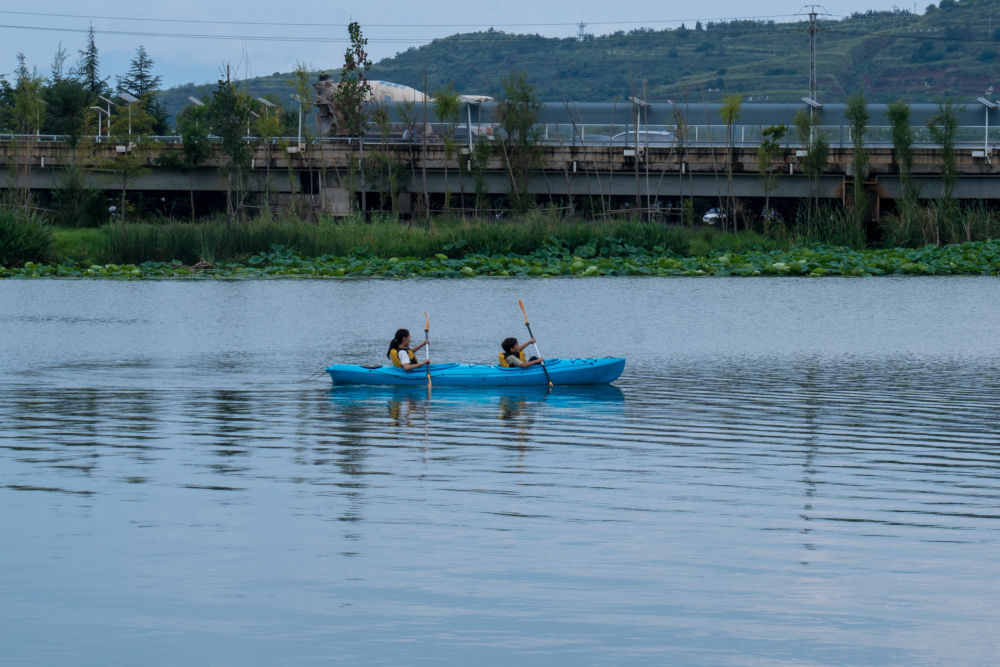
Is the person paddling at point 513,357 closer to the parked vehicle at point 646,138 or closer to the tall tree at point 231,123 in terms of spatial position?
the tall tree at point 231,123

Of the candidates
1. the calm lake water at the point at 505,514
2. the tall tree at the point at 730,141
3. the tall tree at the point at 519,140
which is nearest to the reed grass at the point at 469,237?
the tall tree at the point at 730,141

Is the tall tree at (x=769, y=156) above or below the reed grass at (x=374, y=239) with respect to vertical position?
above

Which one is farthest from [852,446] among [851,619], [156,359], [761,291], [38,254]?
[38,254]

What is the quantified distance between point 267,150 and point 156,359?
31.1 metres

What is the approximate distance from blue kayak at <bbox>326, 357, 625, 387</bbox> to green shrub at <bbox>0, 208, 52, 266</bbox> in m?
28.5

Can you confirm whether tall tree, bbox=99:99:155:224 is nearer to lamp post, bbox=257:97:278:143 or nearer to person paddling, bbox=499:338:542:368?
lamp post, bbox=257:97:278:143

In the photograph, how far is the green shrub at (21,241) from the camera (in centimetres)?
4519

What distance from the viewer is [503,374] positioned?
64.2ft

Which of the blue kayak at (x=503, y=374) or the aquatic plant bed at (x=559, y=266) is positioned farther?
the aquatic plant bed at (x=559, y=266)

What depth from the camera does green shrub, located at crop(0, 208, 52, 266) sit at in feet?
148

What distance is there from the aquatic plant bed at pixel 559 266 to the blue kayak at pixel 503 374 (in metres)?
22.5

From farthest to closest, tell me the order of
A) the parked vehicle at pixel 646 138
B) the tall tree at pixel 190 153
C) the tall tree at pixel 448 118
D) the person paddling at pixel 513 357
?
the tall tree at pixel 190 153 → the tall tree at pixel 448 118 → the parked vehicle at pixel 646 138 → the person paddling at pixel 513 357

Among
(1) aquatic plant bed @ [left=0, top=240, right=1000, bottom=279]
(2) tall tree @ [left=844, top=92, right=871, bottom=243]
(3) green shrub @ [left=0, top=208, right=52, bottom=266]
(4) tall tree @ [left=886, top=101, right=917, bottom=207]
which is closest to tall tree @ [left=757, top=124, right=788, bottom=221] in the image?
(2) tall tree @ [left=844, top=92, right=871, bottom=243]

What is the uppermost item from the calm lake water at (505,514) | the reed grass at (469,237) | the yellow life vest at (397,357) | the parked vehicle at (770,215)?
the parked vehicle at (770,215)
